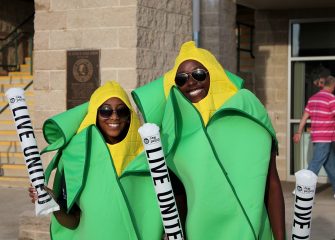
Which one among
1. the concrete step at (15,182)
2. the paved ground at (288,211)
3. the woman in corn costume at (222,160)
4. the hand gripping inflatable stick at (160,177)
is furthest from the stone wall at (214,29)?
the hand gripping inflatable stick at (160,177)

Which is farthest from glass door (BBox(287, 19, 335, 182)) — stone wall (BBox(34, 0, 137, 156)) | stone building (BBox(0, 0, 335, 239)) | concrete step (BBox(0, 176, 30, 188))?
stone wall (BBox(34, 0, 137, 156))

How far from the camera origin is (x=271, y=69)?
9922 mm

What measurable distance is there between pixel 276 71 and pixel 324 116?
2.25 meters

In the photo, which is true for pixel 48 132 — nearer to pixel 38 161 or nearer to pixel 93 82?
pixel 38 161

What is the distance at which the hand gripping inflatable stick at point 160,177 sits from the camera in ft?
7.10

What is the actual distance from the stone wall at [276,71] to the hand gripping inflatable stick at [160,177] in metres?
7.78

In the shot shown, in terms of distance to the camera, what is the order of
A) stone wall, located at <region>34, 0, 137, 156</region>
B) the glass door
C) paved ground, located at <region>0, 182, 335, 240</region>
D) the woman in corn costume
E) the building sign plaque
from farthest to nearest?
the glass door < paved ground, located at <region>0, 182, 335, 240</region> < the building sign plaque < stone wall, located at <region>34, 0, 137, 156</region> < the woman in corn costume

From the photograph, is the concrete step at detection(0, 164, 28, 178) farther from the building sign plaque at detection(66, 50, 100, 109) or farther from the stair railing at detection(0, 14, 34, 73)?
the stair railing at detection(0, 14, 34, 73)

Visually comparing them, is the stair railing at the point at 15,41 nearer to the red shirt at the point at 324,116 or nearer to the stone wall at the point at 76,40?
the stone wall at the point at 76,40

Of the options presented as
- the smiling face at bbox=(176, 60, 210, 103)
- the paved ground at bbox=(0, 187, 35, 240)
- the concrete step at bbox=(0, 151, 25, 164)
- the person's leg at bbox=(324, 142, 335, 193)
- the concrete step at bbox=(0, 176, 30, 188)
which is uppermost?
the smiling face at bbox=(176, 60, 210, 103)

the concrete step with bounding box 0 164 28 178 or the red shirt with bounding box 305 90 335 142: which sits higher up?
the red shirt with bounding box 305 90 335 142

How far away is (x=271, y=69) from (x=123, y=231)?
25.0 feet

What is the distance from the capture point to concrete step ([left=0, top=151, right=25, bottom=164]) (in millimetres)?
9852

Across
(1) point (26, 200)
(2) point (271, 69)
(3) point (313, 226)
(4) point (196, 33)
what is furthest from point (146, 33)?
(2) point (271, 69)
